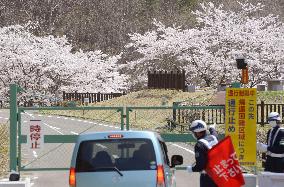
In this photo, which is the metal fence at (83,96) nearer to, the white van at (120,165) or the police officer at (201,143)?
the police officer at (201,143)

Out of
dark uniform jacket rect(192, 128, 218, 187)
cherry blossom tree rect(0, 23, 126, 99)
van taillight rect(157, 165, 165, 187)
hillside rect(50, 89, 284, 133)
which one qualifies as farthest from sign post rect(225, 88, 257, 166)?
cherry blossom tree rect(0, 23, 126, 99)

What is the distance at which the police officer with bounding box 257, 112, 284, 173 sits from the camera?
→ 612 inches

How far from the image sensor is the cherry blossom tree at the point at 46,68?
6366 centimetres

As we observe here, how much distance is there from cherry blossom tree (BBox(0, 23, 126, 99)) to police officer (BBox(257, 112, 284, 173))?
47.3 m

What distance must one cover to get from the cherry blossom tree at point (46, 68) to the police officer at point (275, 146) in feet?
155

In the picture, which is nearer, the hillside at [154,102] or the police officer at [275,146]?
the police officer at [275,146]

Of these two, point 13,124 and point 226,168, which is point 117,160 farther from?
point 13,124

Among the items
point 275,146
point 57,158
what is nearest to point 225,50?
point 57,158

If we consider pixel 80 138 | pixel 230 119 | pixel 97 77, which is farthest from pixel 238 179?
pixel 97 77

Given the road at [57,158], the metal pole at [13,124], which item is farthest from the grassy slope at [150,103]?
the metal pole at [13,124]

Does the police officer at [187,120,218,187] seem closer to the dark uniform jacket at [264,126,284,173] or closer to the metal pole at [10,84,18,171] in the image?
the dark uniform jacket at [264,126,284,173]

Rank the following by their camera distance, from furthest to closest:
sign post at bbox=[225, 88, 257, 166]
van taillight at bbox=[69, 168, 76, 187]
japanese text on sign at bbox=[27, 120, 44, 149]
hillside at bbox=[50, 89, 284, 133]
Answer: hillside at bbox=[50, 89, 284, 133], sign post at bbox=[225, 88, 257, 166], japanese text on sign at bbox=[27, 120, 44, 149], van taillight at bbox=[69, 168, 76, 187]

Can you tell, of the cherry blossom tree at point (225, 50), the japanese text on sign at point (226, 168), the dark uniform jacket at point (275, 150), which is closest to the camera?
the japanese text on sign at point (226, 168)

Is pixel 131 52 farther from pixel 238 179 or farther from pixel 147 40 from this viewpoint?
pixel 238 179
